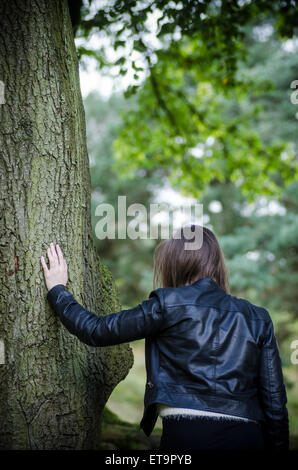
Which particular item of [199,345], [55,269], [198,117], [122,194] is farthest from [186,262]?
[122,194]

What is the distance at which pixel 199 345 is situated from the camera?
1829 mm

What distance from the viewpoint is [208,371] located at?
1.83 metres

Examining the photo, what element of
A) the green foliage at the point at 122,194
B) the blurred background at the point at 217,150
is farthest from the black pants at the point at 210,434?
the green foliage at the point at 122,194

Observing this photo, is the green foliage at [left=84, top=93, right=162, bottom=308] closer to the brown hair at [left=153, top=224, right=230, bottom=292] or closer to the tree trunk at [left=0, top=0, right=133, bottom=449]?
the tree trunk at [left=0, top=0, right=133, bottom=449]

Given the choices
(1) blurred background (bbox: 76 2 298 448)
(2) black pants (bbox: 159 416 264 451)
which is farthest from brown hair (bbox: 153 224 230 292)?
(1) blurred background (bbox: 76 2 298 448)

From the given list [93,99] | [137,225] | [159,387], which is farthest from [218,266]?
[93,99]

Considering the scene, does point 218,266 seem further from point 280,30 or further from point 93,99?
point 93,99

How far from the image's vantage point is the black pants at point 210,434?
1.81 metres

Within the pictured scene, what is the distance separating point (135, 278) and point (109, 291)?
10.9m

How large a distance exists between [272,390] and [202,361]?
0.44 m

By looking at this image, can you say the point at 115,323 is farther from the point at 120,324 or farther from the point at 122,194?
the point at 122,194

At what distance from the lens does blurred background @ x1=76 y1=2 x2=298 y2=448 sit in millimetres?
5180

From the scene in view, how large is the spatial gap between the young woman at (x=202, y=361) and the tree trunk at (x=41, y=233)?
10.4 inches
